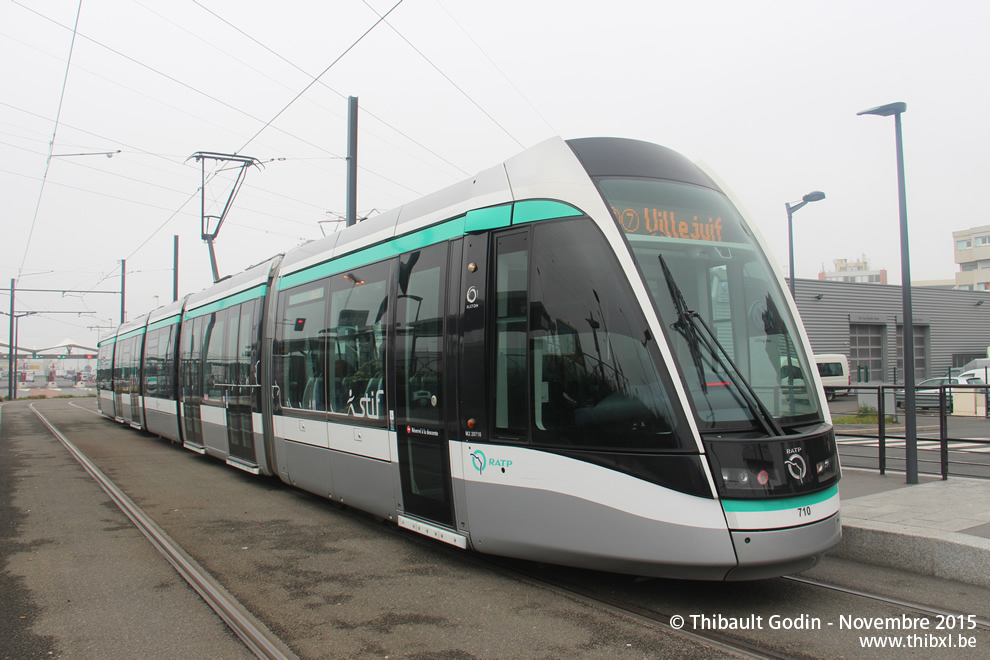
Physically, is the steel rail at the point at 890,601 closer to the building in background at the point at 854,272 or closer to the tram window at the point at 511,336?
the tram window at the point at 511,336

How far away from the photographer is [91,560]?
6.32 metres

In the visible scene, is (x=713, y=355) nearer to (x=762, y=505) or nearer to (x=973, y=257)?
(x=762, y=505)

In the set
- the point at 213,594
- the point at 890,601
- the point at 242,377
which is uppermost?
the point at 242,377

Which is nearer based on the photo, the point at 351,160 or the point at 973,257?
the point at 351,160

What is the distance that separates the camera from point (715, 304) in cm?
488

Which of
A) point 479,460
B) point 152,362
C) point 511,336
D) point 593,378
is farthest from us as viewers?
point 152,362

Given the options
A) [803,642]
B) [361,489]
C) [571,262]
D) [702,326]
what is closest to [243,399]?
[361,489]

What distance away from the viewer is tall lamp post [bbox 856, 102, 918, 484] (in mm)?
7945

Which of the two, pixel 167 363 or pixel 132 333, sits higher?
pixel 132 333

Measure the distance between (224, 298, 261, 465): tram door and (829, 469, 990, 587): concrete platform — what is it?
746 cm

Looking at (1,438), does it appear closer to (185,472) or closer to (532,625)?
(185,472)

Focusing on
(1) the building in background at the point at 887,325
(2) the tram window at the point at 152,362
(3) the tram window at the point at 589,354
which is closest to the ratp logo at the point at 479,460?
(3) the tram window at the point at 589,354

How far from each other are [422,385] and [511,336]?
1179mm

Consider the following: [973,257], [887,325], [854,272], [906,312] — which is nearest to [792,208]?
[906,312]
